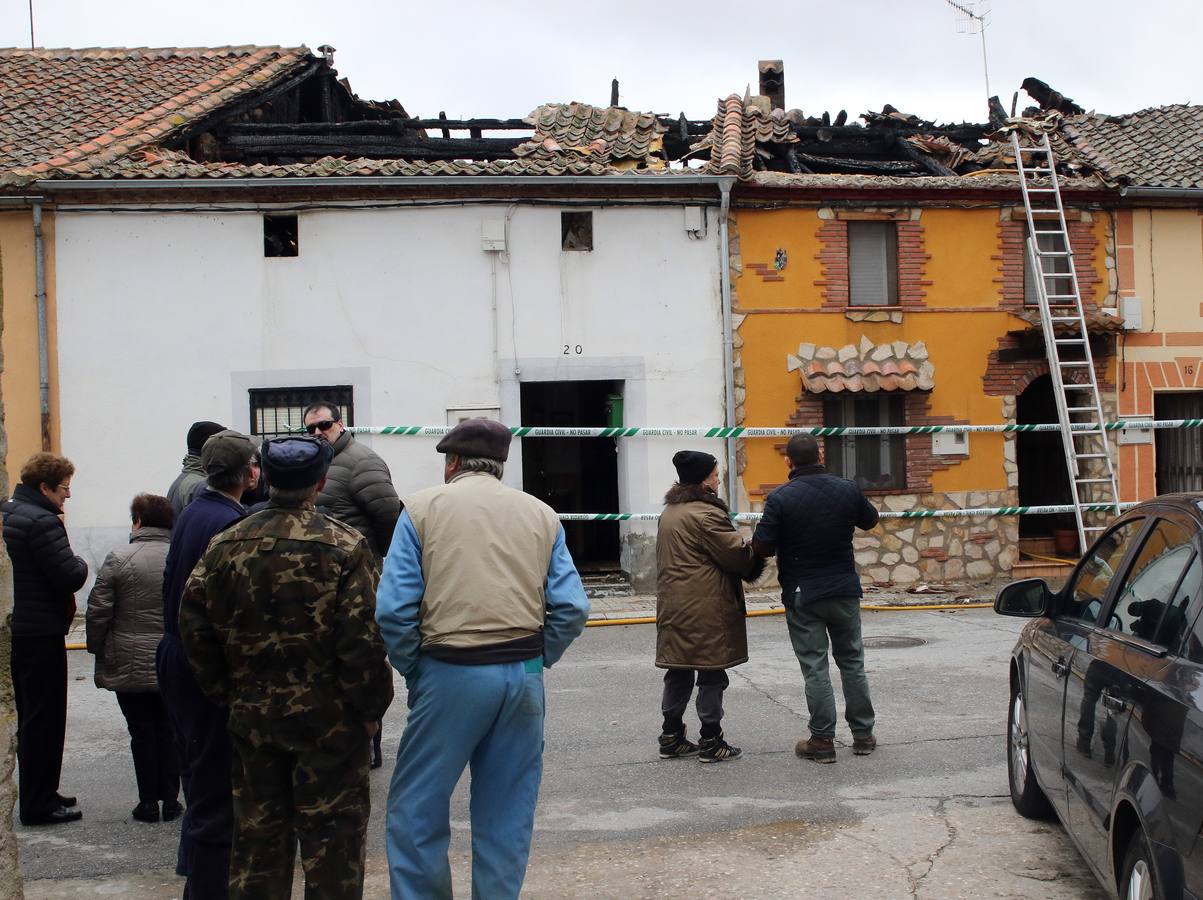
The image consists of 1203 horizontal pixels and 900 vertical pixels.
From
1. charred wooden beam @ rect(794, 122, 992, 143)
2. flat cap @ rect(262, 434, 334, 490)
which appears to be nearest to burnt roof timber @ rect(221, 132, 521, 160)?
charred wooden beam @ rect(794, 122, 992, 143)

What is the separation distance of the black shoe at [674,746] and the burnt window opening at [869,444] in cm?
918

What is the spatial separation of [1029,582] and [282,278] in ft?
37.9

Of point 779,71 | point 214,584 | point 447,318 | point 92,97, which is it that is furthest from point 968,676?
point 92,97

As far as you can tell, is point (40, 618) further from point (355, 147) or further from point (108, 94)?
point (108, 94)

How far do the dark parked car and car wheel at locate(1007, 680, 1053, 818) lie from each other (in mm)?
46

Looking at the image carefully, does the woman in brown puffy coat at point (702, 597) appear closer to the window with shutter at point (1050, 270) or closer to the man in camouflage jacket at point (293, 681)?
the man in camouflage jacket at point (293, 681)

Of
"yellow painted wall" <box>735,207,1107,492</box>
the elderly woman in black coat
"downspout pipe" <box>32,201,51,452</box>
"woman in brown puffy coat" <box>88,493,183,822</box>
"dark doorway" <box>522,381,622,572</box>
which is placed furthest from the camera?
"dark doorway" <box>522,381,622,572</box>

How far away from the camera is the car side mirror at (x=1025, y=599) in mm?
5219

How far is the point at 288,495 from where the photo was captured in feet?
13.7

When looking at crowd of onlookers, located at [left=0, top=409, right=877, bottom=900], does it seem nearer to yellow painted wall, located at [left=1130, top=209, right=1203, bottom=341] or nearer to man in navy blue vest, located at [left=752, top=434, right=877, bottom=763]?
man in navy blue vest, located at [left=752, top=434, right=877, bottom=763]

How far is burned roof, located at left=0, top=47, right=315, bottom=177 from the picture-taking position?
49.9 feet

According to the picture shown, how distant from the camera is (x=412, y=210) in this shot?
1500cm

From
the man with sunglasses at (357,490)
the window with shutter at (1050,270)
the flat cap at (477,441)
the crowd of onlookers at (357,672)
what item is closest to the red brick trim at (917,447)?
the window with shutter at (1050,270)

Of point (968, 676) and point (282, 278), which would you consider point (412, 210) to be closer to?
point (282, 278)
